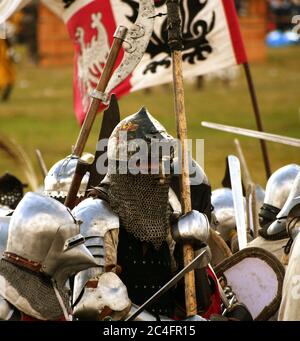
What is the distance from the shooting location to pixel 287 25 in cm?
3934

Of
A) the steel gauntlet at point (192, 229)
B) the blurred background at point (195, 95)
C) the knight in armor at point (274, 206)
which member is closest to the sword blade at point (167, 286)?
the steel gauntlet at point (192, 229)

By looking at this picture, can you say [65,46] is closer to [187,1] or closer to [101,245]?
[187,1]

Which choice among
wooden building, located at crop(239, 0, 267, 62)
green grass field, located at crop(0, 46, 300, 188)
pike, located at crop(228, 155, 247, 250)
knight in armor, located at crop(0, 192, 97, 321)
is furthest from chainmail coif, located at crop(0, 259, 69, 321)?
wooden building, located at crop(239, 0, 267, 62)

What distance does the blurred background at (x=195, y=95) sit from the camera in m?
25.7

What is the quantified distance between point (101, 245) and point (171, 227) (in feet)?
1.55

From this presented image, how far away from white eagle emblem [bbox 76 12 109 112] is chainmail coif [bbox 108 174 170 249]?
3962mm

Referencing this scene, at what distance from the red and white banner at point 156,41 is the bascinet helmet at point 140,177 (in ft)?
12.9

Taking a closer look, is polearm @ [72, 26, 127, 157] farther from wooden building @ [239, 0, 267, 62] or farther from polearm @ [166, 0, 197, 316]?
wooden building @ [239, 0, 267, 62]

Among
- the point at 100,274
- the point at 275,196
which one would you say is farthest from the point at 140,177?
the point at 275,196

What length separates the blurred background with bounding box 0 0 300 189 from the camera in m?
25.7

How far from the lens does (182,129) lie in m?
9.08

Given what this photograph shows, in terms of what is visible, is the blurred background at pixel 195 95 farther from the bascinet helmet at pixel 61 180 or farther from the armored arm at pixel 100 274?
the armored arm at pixel 100 274

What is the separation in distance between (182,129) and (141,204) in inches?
18.9

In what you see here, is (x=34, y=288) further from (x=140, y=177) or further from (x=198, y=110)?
(x=198, y=110)
